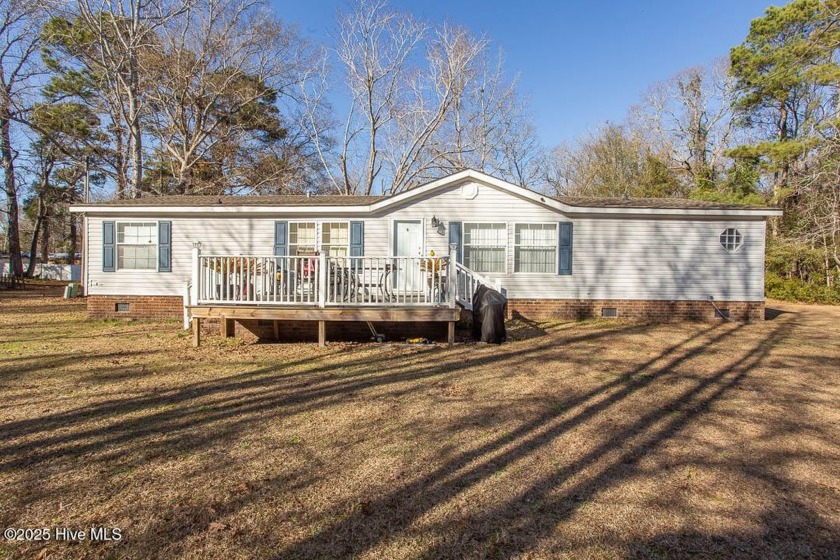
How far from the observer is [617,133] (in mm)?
27922

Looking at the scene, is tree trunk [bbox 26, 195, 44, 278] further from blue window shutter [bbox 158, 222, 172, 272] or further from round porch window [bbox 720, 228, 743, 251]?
round porch window [bbox 720, 228, 743, 251]

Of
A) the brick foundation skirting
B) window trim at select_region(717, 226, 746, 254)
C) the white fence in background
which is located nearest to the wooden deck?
the brick foundation skirting

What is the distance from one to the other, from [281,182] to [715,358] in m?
20.3

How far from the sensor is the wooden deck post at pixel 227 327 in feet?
27.2

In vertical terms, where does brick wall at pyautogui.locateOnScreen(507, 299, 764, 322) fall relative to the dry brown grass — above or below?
above

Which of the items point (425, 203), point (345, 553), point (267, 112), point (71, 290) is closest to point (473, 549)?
point (345, 553)

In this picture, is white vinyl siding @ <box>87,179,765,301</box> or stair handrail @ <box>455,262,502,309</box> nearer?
stair handrail @ <box>455,262,502,309</box>

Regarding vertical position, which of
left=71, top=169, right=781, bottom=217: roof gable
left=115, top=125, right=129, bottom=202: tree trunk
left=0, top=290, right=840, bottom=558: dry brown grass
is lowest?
left=0, top=290, right=840, bottom=558: dry brown grass

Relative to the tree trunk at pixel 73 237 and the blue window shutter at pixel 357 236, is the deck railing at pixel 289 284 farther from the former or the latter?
the tree trunk at pixel 73 237

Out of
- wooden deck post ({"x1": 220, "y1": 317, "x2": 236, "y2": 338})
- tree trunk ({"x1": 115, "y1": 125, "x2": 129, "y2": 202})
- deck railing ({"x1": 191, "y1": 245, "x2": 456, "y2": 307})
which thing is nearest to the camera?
deck railing ({"x1": 191, "y1": 245, "x2": 456, "y2": 307})

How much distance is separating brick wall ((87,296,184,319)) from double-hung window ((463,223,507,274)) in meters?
6.89

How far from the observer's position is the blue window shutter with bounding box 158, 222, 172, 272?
10625mm

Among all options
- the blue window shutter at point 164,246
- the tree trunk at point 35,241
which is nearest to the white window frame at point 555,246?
the blue window shutter at point 164,246

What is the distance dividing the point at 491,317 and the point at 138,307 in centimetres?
844
